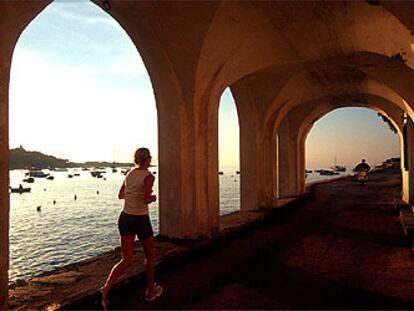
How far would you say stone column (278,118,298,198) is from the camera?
1853 centimetres

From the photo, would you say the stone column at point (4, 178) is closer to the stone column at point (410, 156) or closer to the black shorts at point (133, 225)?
the black shorts at point (133, 225)

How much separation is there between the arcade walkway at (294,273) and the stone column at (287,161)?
332 inches

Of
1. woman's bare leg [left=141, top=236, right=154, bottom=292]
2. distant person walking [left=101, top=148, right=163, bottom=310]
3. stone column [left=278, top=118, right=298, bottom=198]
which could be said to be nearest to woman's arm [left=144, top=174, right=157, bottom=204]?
distant person walking [left=101, top=148, right=163, bottom=310]

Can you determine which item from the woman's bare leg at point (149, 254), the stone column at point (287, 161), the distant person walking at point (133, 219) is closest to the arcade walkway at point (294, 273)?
the woman's bare leg at point (149, 254)

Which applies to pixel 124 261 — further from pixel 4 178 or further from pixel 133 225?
pixel 4 178

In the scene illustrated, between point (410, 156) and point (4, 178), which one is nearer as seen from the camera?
point (4, 178)

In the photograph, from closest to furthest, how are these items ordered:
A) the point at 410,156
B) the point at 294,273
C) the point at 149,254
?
the point at 149,254 → the point at 294,273 → the point at 410,156

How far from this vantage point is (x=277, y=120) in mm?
13938

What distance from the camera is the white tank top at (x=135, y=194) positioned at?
4242 mm

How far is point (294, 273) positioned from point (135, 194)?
3.05m

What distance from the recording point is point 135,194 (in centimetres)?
426

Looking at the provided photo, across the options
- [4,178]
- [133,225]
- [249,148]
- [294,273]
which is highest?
[249,148]

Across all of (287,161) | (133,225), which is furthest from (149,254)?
(287,161)

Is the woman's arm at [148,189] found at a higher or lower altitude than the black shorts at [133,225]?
higher
